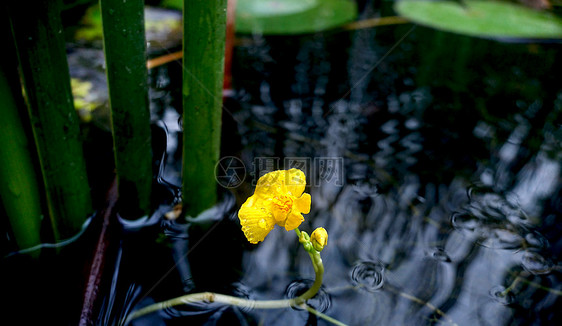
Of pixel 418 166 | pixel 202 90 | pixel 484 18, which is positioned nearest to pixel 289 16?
pixel 484 18

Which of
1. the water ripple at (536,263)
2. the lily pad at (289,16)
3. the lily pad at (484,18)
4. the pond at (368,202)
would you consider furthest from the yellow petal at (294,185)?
the lily pad at (484,18)

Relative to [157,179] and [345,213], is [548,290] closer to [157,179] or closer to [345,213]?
[345,213]

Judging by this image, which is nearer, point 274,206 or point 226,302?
point 274,206

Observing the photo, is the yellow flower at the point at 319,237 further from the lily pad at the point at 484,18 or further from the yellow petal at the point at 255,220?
the lily pad at the point at 484,18

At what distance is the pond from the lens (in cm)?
95

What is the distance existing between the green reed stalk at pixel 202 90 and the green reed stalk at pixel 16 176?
0.35m

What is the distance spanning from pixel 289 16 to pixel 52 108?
1940 mm

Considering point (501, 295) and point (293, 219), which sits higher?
point (293, 219)

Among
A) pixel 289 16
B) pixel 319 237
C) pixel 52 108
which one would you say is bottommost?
pixel 319 237

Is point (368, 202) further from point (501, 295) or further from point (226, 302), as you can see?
point (226, 302)

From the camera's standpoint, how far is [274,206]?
27.9 inches

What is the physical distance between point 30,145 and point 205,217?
1.61 ft

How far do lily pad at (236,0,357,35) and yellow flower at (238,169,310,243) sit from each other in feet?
5.74

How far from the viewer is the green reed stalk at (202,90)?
0.80 meters
